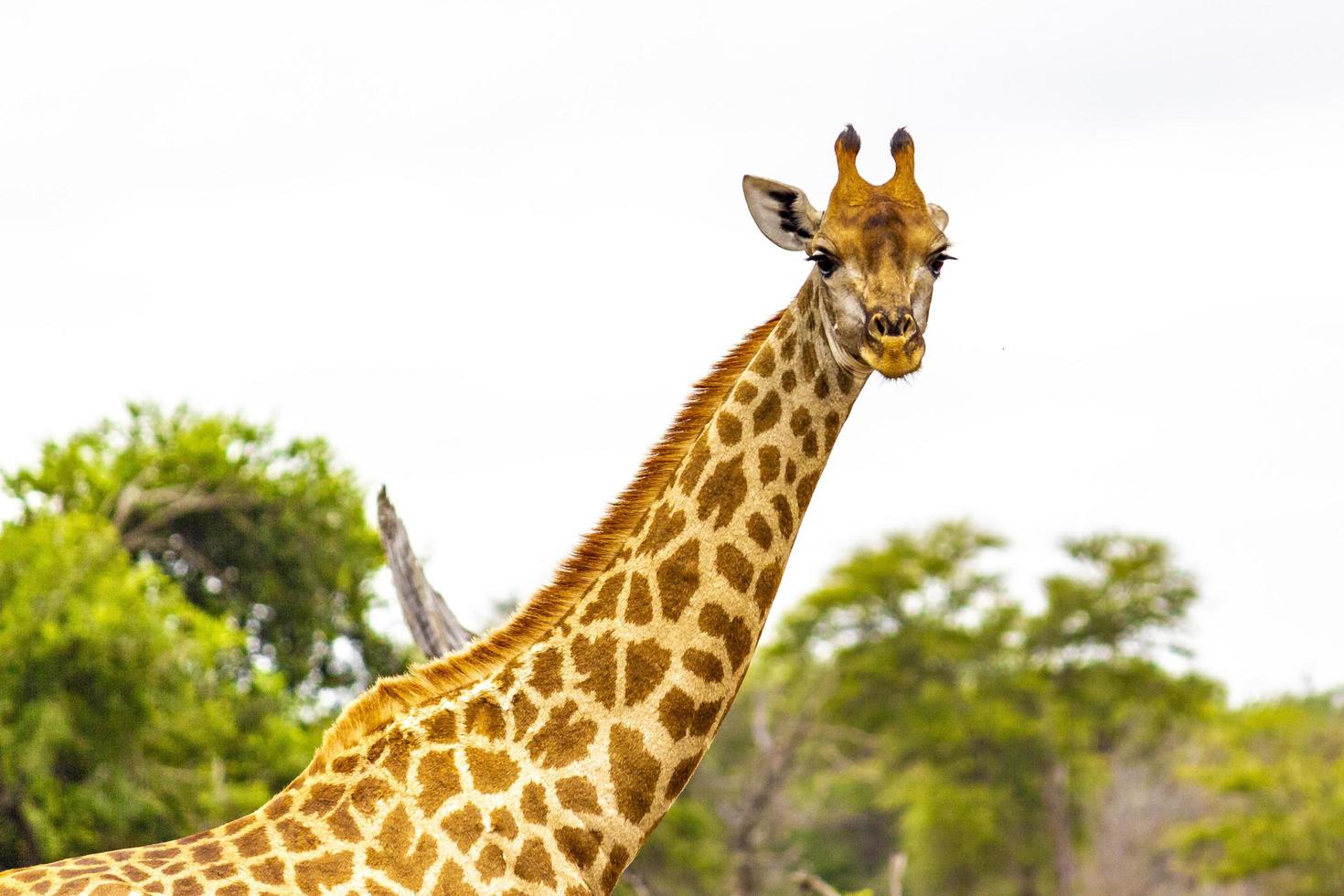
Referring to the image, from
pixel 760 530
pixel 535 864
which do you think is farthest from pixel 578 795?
pixel 760 530

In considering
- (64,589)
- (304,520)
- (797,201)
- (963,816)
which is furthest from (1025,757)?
(797,201)

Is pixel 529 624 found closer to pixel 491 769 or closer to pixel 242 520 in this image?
pixel 491 769

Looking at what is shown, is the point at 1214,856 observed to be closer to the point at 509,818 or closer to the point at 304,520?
the point at 304,520

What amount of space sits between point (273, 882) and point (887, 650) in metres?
49.3

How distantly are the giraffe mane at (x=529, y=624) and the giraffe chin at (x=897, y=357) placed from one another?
3.02 ft

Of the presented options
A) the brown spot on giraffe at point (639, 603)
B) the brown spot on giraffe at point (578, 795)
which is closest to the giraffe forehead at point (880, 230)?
the brown spot on giraffe at point (639, 603)

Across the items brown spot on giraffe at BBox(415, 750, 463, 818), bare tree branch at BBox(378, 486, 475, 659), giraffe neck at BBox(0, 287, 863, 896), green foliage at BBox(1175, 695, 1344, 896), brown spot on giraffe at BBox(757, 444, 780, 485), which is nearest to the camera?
giraffe neck at BBox(0, 287, 863, 896)

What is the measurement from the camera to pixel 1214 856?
169 ft

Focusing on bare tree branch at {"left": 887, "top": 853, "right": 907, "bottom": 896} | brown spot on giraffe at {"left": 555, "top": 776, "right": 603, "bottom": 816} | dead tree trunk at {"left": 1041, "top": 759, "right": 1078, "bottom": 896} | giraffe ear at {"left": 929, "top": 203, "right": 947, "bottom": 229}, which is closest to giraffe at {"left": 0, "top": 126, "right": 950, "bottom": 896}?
brown spot on giraffe at {"left": 555, "top": 776, "right": 603, "bottom": 816}

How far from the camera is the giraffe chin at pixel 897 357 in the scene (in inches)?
236

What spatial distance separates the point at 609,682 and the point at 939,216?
2031mm

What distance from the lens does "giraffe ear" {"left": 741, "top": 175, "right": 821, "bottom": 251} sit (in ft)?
22.0

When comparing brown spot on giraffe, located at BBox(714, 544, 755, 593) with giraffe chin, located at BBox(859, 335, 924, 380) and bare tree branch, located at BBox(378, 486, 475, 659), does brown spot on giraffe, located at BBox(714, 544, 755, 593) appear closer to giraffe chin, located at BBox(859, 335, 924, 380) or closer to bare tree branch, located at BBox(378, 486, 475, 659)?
giraffe chin, located at BBox(859, 335, 924, 380)

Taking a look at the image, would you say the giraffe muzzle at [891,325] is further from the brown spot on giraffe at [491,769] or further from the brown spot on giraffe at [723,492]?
the brown spot on giraffe at [491,769]
